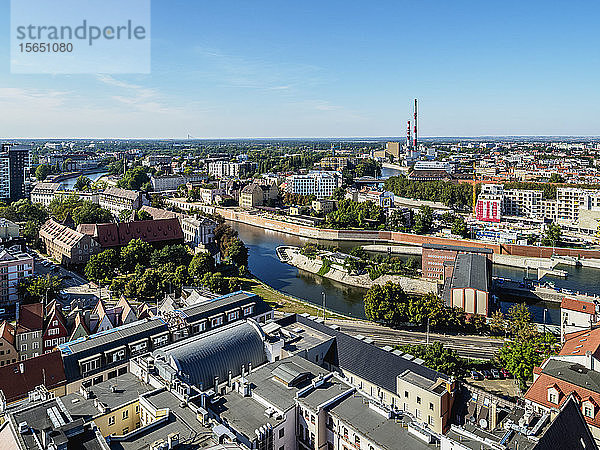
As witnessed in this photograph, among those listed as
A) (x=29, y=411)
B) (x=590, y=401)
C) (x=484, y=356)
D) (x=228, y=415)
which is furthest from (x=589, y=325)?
(x=29, y=411)

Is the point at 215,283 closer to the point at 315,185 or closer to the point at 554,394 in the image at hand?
the point at 554,394

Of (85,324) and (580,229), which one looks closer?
(85,324)

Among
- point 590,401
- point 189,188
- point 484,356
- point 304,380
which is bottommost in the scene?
point 484,356

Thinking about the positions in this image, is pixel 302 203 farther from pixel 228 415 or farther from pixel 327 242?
pixel 228 415

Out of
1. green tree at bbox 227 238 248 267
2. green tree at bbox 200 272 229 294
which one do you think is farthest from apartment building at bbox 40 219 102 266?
green tree at bbox 200 272 229 294

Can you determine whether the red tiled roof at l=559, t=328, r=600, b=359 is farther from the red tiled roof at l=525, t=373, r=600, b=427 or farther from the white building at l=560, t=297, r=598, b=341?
the white building at l=560, t=297, r=598, b=341

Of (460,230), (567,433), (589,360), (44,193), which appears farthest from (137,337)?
(44,193)
